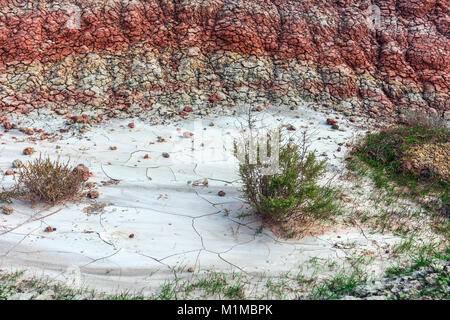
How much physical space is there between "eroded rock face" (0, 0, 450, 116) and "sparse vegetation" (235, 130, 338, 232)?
275 cm

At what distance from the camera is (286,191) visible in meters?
3.66

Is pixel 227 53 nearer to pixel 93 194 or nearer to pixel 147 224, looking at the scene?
pixel 93 194

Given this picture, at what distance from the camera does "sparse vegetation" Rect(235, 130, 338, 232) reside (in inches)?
140

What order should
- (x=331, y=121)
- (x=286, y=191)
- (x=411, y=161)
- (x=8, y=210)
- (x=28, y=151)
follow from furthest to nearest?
(x=331, y=121) < (x=411, y=161) < (x=28, y=151) < (x=286, y=191) < (x=8, y=210)

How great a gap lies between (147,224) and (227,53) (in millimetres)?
4303

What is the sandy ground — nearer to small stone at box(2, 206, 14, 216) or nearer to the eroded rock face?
small stone at box(2, 206, 14, 216)

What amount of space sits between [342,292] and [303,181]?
49.8 inches

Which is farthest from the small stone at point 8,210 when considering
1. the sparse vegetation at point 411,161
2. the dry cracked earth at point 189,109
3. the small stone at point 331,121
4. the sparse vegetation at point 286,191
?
the small stone at point 331,121

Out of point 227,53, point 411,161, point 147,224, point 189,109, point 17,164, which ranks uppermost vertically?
point 227,53

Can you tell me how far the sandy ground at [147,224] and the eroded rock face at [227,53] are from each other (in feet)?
4.52

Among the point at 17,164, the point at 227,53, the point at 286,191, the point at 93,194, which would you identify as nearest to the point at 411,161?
the point at 286,191

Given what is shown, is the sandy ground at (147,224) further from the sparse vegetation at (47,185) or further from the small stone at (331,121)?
the small stone at (331,121)

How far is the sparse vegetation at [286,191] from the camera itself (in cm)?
356

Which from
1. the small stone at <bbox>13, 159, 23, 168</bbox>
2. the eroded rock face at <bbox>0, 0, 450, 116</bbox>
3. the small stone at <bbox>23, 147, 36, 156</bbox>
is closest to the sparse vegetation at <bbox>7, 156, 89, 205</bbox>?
the small stone at <bbox>13, 159, 23, 168</bbox>
